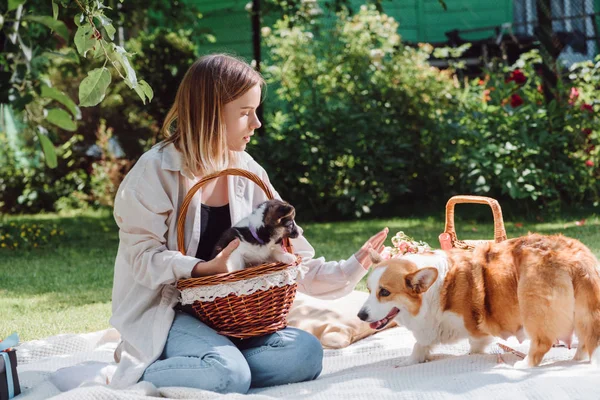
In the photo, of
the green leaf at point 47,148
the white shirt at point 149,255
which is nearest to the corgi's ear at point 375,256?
the white shirt at point 149,255

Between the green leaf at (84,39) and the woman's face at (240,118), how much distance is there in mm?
914

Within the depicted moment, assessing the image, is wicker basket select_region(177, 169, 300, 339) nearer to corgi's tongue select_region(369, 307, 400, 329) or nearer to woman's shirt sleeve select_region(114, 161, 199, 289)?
woman's shirt sleeve select_region(114, 161, 199, 289)

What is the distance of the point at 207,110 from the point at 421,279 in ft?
3.68

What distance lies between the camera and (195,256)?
130 inches

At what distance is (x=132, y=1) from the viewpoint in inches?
346

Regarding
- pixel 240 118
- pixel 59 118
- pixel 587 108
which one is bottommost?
pixel 587 108

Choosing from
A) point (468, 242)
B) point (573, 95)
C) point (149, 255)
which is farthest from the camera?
point (573, 95)

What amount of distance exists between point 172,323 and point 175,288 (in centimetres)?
14

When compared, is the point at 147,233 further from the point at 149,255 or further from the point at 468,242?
the point at 468,242

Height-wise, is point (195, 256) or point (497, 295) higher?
point (195, 256)

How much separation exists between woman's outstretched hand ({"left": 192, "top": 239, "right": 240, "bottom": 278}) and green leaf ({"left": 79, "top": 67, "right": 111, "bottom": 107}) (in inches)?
32.5

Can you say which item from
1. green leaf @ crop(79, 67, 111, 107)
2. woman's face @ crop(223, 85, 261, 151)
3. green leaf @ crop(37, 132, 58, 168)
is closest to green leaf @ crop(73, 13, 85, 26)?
green leaf @ crop(79, 67, 111, 107)

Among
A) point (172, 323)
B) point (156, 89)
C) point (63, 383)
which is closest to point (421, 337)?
point (172, 323)

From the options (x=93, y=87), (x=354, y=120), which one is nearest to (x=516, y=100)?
(x=354, y=120)
